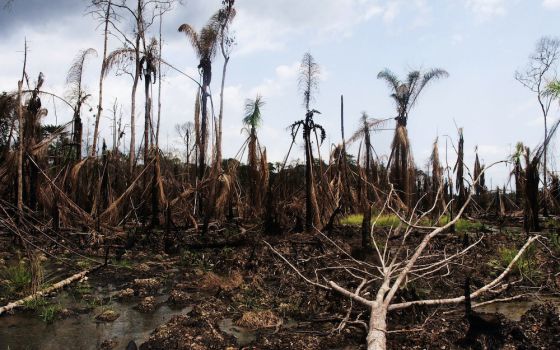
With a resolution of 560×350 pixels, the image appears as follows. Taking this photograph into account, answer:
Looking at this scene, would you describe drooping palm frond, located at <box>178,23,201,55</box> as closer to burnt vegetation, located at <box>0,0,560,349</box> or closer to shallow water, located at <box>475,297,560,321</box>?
burnt vegetation, located at <box>0,0,560,349</box>

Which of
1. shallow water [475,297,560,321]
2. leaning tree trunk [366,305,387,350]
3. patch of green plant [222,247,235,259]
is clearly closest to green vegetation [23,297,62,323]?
patch of green plant [222,247,235,259]

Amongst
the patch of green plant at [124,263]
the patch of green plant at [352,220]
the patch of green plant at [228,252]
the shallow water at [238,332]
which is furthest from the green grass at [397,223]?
the shallow water at [238,332]

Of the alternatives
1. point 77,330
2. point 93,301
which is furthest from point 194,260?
point 77,330

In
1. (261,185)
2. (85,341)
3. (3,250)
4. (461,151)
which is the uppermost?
(461,151)

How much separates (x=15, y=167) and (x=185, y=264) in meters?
4.08

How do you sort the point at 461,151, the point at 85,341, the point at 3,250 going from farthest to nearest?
the point at 461,151, the point at 3,250, the point at 85,341

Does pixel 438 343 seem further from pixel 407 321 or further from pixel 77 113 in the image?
pixel 77 113

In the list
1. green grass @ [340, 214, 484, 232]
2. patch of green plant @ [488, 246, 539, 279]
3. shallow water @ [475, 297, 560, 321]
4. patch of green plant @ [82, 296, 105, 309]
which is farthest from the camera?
green grass @ [340, 214, 484, 232]

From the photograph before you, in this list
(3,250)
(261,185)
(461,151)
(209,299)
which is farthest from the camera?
(461,151)

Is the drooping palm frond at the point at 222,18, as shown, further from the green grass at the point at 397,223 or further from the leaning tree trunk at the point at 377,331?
the leaning tree trunk at the point at 377,331

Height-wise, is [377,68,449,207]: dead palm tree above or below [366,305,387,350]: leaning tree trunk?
above

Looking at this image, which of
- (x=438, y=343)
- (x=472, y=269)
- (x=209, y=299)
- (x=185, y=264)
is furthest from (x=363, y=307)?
(x=185, y=264)

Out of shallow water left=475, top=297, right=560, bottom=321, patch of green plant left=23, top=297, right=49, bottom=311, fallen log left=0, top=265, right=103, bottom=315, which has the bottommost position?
shallow water left=475, top=297, right=560, bottom=321

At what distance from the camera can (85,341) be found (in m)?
4.13
